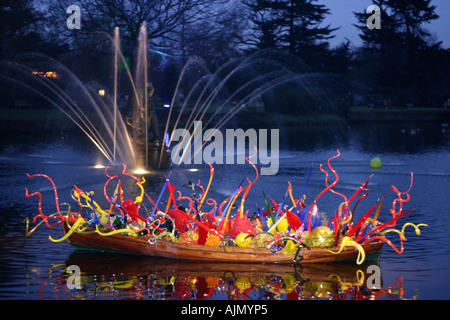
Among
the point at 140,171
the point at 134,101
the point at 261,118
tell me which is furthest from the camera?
the point at 261,118

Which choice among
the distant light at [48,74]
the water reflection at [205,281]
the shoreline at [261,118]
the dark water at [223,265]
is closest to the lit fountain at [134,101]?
the distant light at [48,74]

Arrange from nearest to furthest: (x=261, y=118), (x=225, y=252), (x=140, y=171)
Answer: (x=225, y=252) < (x=140, y=171) < (x=261, y=118)

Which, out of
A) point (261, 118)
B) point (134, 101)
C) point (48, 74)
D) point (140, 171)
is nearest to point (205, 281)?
point (140, 171)

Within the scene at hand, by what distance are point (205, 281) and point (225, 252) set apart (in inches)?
39.1

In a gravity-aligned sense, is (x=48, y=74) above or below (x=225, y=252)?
above

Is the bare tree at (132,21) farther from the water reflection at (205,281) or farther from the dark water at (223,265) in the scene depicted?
the water reflection at (205,281)

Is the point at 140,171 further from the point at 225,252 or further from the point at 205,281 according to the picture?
the point at 205,281

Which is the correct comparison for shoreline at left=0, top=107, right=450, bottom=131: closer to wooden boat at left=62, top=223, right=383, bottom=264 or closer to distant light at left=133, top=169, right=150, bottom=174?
distant light at left=133, top=169, right=150, bottom=174

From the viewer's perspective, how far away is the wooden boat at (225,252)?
1336 cm

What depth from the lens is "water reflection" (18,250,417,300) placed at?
11.7 m

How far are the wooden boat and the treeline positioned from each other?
3317 centimetres

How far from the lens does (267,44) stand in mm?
72812

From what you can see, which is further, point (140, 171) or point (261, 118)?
point (261, 118)
